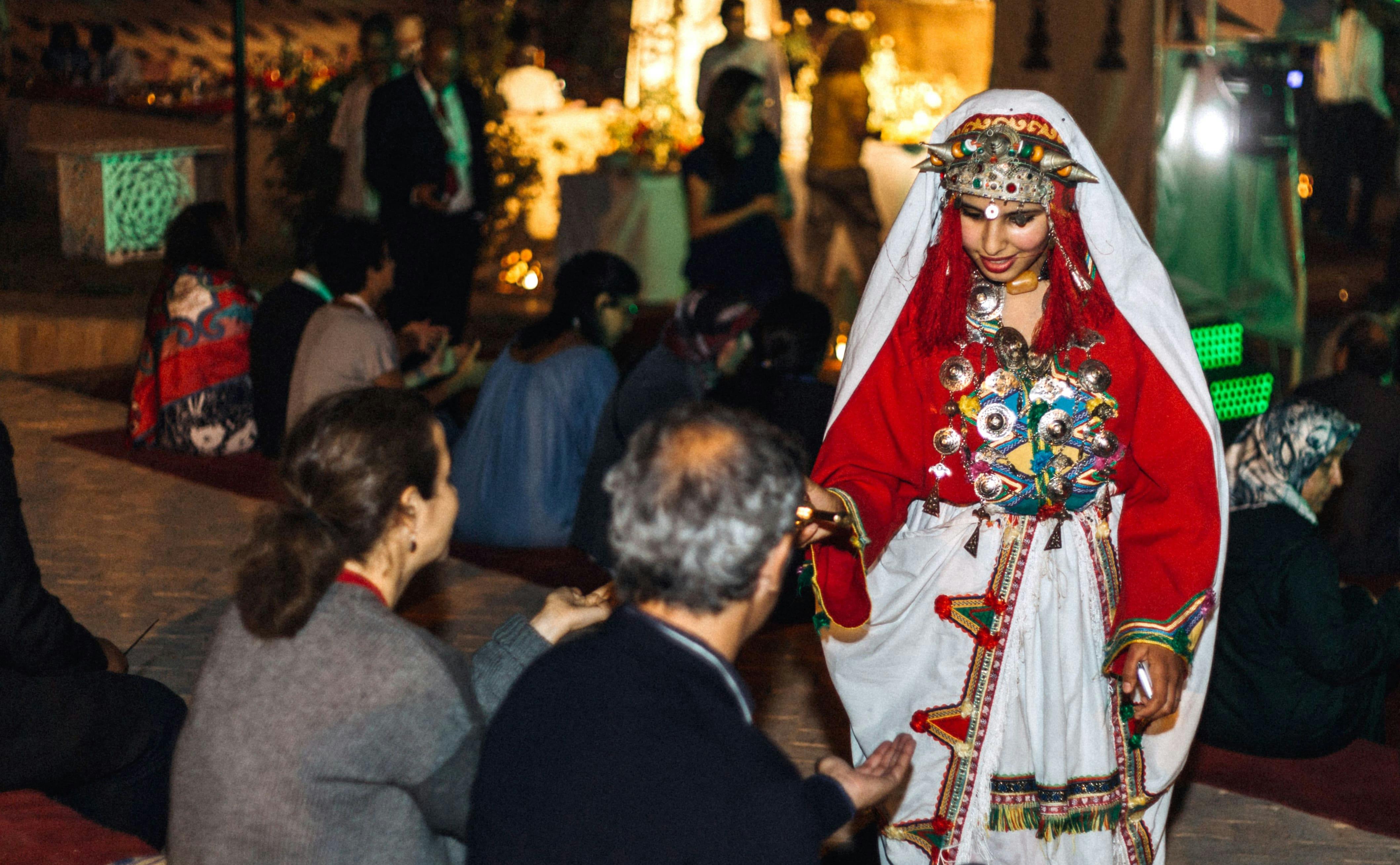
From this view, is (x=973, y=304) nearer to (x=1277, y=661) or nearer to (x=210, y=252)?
(x=1277, y=661)

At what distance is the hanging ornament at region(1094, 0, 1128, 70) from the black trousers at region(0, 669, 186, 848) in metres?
5.02

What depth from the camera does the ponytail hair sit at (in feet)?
7.33

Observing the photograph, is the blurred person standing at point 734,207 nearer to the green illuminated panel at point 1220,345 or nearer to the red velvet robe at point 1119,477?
the green illuminated panel at point 1220,345

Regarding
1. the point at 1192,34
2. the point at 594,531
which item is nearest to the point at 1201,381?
the point at 594,531

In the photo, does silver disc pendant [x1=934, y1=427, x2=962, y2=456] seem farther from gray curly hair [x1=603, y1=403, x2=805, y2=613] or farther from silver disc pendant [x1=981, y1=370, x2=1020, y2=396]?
gray curly hair [x1=603, y1=403, x2=805, y2=613]

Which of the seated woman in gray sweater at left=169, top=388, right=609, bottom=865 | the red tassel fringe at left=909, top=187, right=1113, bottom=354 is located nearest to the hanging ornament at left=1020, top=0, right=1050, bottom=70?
the red tassel fringe at left=909, top=187, right=1113, bottom=354

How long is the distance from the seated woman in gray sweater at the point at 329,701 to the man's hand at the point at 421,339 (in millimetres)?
4014

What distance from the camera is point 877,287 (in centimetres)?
310

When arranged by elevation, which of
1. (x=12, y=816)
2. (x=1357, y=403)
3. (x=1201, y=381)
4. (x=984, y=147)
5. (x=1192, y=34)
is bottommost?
(x=12, y=816)

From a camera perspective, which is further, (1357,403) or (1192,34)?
(1192,34)

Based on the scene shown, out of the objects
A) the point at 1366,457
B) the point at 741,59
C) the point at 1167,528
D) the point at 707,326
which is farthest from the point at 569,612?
the point at 741,59

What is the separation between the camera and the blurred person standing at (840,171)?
31.4 ft

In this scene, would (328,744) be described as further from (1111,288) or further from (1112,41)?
(1112,41)

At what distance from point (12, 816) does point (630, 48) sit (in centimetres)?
920
